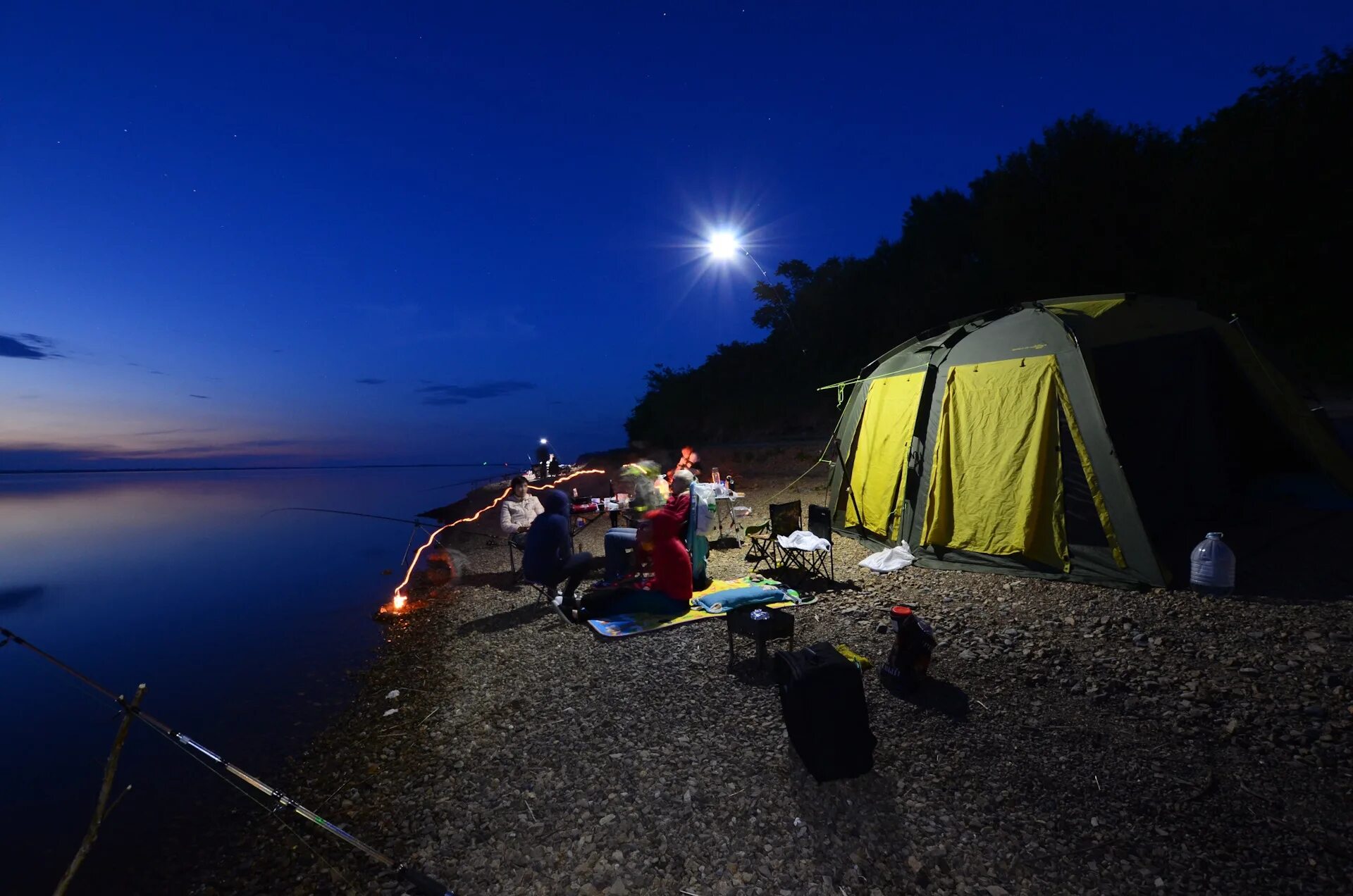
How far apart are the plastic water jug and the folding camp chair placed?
176 inches

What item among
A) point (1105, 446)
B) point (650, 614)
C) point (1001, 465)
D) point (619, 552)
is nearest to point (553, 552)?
point (619, 552)

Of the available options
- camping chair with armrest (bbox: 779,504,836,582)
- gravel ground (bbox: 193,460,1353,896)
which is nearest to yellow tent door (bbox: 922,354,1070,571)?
gravel ground (bbox: 193,460,1353,896)

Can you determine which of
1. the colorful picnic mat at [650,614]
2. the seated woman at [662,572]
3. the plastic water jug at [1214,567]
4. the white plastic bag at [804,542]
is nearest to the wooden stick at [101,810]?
the colorful picnic mat at [650,614]

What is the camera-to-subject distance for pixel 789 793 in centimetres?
372

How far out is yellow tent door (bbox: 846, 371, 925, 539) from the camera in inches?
352

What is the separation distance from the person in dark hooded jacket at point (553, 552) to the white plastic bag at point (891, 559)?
401 cm

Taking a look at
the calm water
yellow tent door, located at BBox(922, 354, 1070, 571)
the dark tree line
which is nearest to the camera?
the calm water

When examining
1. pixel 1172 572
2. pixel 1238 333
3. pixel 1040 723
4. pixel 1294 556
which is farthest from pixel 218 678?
pixel 1238 333

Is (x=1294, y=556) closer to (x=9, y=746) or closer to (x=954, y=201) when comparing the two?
(x=9, y=746)

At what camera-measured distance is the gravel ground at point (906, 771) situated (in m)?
3.07

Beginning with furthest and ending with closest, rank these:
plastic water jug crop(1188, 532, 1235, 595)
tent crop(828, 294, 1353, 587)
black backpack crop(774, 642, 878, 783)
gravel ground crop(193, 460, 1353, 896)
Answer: tent crop(828, 294, 1353, 587), plastic water jug crop(1188, 532, 1235, 595), black backpack crop(774, 642, 878, 783), gravel ground crop(193, 460, 1353, 896)

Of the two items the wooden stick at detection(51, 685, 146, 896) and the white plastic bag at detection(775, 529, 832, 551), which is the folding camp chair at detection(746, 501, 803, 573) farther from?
the wooden stick at detection(51, 685, 146, 896)

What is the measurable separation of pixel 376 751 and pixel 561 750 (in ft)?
6.88

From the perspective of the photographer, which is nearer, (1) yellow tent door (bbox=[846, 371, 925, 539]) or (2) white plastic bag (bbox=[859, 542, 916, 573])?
(2) white plastic bag (bbox=[859, 542, 916, 573])
